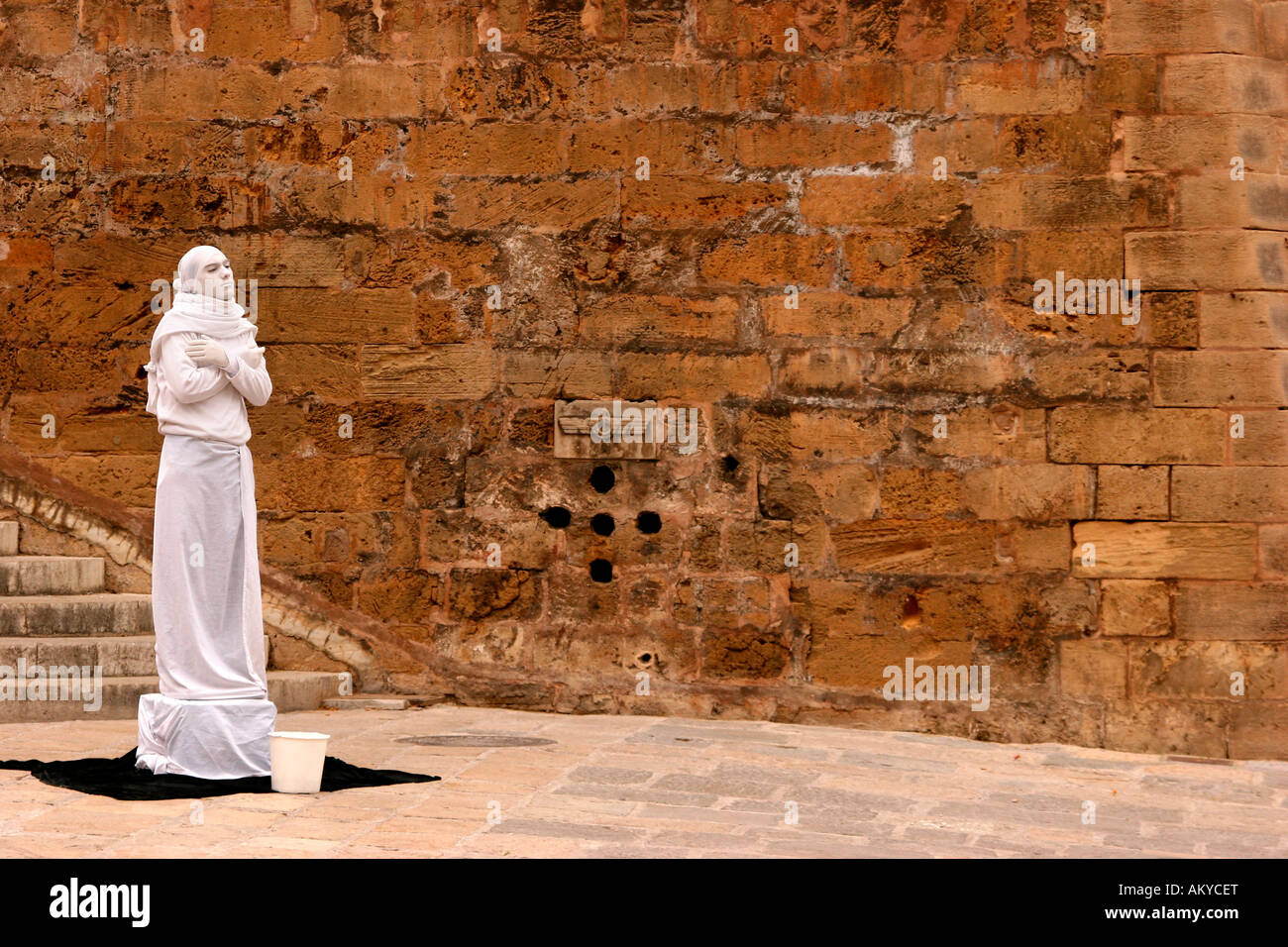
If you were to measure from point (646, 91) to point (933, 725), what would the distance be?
3.09m

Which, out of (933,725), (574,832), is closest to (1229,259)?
(933,725)

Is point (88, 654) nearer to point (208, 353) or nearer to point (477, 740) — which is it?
point (477, 740)

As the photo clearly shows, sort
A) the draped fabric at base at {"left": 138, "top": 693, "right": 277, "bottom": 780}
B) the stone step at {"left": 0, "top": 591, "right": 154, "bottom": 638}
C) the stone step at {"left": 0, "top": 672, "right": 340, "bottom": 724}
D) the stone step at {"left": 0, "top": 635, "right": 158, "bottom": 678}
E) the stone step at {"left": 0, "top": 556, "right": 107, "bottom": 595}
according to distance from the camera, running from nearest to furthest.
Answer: the draped fabric at base at {"left": 138, "top": 693, "right": 277, "bottom": 780}
the stone step at {"left": 0, "top": 672, "right": 340, "bottom": 724}
the stone step at {"left": 0, "top": 635, "right": 158, "bottom": 678}
the stone step at {"left": 0, "top": 591, "right": 154, "bottom": 638}
the stone step at {"left": 0, "top": 556, "right": 107, "bottom": 595}

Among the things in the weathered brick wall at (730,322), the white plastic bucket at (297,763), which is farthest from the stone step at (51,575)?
the white plastic bucket at (297,763)

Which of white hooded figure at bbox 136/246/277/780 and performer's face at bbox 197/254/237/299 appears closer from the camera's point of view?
white hooded figure at bbox 136/246/277/780

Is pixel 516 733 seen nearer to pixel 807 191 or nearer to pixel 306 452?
pixel 306 452

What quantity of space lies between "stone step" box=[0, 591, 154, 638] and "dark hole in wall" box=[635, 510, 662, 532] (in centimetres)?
218

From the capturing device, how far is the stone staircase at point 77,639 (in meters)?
6.57

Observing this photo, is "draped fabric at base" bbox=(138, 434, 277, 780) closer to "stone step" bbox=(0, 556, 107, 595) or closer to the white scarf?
the white scarf

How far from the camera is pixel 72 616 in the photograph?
698cm

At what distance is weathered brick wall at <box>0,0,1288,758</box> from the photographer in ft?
22.7

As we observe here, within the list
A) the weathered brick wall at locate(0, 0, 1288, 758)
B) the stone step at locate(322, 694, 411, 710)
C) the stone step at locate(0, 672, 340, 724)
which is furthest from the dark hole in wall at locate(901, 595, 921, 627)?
the stone step at locate(0, 672, 340, 724)

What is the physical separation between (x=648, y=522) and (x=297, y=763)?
256 centimetres

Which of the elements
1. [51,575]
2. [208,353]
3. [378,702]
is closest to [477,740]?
[378,702]
